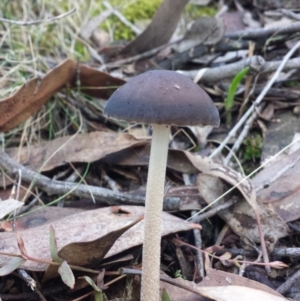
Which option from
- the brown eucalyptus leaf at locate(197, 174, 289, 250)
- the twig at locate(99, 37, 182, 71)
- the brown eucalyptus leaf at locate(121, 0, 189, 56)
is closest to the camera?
the brown eucalyptus leaf at locate(197, 174, 289, 250)

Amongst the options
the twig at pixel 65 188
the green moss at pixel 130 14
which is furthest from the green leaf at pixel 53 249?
the green moss at pixel 130 14

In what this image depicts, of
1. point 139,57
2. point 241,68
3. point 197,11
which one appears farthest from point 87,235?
point 197,11

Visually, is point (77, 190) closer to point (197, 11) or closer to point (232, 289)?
point (232, 289)

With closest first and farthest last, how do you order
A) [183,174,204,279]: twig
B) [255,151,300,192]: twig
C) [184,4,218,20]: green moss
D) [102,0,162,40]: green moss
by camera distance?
1. [183,174,204,279]: twig
2. [255,151,300,192]: twig
3. [102,0,162,40]: green moss
4. [184,4,218,20]: green moss

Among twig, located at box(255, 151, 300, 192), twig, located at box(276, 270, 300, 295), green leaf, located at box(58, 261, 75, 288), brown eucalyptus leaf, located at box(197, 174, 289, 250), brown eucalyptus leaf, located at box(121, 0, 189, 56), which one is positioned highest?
brown eucalyptus leaf, located at box(121, 0, 189, 56)

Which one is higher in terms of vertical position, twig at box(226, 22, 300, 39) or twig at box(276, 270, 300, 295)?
twig at box(226, 22, 300, 39)

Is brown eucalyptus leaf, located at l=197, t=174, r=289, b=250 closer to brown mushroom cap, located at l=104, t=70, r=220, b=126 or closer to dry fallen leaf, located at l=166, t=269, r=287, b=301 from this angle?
dry fallen leaf, located at l=166, t=269, r=287, b=301

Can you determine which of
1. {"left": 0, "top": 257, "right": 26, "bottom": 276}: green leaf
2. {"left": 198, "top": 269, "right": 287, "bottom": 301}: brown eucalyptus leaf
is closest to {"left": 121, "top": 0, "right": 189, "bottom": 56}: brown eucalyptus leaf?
{"left": 198, "top": 269, "right": 287, "bottom": 301}: brown eucalyptus leaf
